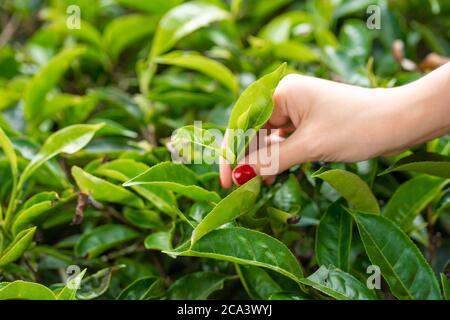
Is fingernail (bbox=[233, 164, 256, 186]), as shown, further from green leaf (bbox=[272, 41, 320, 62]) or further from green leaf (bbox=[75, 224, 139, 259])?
green leaf (bbox=[272, 41, 320, 62])

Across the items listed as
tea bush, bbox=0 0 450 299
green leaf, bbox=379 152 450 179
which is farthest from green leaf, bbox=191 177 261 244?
green leaf, bbox=379 152 450 179

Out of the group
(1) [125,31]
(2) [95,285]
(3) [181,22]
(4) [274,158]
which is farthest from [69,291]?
(1) [125,31]

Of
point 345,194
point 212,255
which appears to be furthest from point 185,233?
point 345,194

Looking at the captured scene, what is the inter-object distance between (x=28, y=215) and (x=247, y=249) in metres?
0.39

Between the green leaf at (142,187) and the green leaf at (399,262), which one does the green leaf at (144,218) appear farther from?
the green leaf at (399,262)

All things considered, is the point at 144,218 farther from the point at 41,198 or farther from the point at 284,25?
the point at 284,25

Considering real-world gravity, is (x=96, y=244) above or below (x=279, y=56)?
below

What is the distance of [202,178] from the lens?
3.52 ft

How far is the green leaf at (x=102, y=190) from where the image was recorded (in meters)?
1.03

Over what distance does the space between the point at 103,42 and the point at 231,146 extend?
833 mm

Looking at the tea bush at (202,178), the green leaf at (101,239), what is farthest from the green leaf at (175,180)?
the green leaf at (101,239)

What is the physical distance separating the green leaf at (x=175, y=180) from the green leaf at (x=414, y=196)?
329 mm

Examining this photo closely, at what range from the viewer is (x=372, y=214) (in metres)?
0.94

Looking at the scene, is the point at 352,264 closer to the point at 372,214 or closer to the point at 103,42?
the point at 372,214
